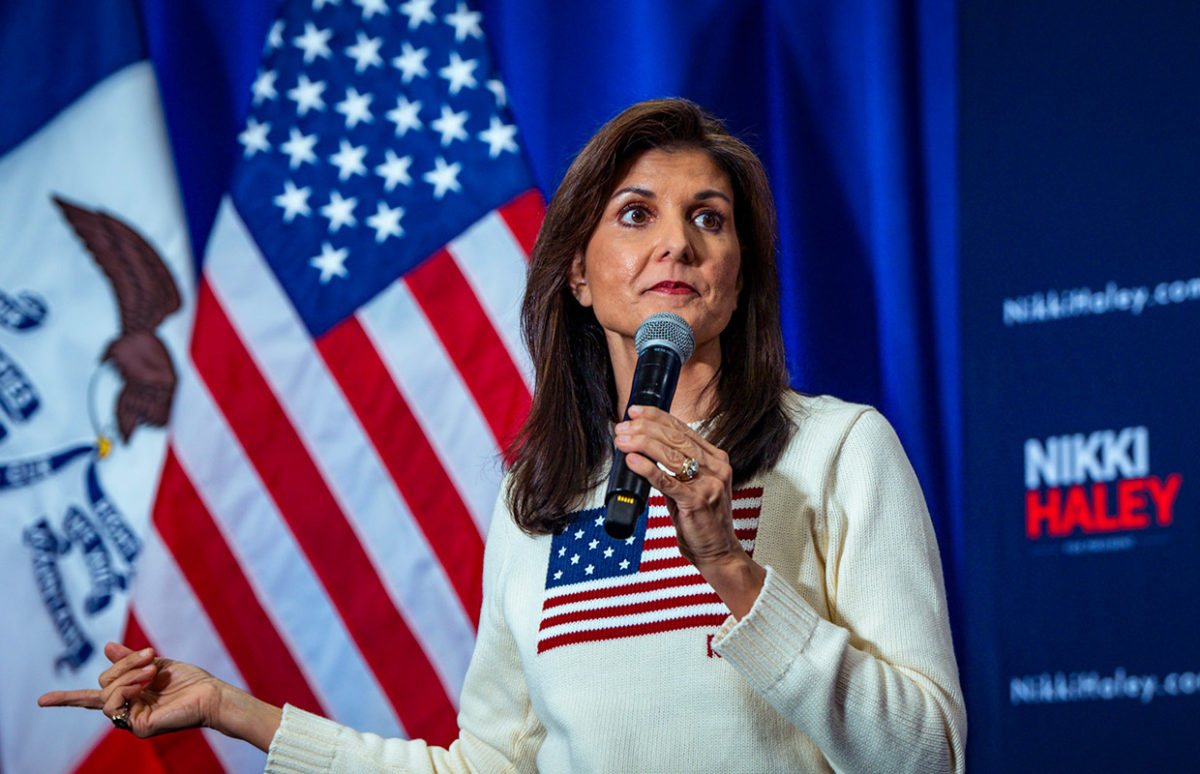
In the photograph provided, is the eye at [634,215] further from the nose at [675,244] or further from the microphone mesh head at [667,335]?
the microphone mesh head at [667,335]

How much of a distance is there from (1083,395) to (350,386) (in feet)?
5.35

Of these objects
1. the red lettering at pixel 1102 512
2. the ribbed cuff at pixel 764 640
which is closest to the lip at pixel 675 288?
the ribbed cuff at pixel 764 640

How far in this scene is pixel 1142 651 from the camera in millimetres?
2287

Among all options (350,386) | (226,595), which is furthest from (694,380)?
(226,595)

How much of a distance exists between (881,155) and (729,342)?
103cm

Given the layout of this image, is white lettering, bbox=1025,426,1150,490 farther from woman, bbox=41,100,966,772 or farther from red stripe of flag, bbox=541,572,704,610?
red stripe of flag, bbox=541,572,704,610

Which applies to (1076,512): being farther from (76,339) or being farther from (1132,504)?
(76,339)

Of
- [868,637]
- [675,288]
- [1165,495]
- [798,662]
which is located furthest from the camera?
[1165,495]

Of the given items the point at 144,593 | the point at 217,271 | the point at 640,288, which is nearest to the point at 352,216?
the point at 217,271

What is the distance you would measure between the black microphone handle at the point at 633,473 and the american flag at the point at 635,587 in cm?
29

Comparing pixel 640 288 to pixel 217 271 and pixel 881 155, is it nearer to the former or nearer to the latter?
pixel 881 155

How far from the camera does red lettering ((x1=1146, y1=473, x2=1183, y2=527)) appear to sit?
7.50ft

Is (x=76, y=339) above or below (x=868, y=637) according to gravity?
above

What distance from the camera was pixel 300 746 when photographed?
1.65 m
